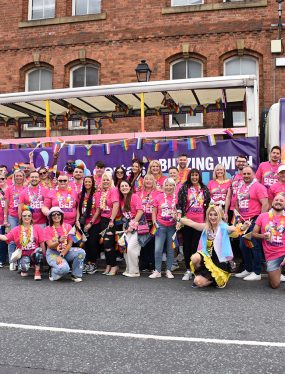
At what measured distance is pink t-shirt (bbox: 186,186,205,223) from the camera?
6629 millimetres

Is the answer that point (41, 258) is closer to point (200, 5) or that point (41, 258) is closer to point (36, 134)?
point (36, 134)

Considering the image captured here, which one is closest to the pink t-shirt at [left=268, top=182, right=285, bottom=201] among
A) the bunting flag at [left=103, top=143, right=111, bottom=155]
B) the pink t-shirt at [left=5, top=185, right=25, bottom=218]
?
the bunting flag at [left=103, top=143, right=111, bottom=155]

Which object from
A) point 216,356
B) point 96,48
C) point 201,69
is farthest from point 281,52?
point 216,356

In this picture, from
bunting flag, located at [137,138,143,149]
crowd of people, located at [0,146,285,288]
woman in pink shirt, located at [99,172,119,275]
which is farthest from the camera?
bunting flag, located at [137,138,143,149]

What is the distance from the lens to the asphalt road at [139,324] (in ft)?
11.6

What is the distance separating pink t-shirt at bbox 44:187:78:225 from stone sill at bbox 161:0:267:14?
9233 mm

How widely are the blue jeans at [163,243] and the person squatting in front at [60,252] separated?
3.79ft

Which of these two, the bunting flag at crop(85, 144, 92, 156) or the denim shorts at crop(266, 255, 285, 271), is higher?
the bunting flag at crop(85, 144, 92, 156)

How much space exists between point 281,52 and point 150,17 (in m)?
4.40

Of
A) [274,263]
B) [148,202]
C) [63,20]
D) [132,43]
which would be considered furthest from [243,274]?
[63,20]

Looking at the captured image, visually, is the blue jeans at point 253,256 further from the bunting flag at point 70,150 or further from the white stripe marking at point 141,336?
the bunting flag at point 70,150

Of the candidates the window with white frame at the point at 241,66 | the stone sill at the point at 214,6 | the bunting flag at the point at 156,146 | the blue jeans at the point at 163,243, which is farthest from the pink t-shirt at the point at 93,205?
the stone sill at the point at 214,6

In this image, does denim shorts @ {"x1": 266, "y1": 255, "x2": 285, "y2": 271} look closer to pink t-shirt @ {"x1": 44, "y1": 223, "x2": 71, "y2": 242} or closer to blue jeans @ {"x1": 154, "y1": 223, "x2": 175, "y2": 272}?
blue jeans @ {"x1": 154, "y1": 223, "x2": 175, "y2": 272}

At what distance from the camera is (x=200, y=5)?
45.6 ft
